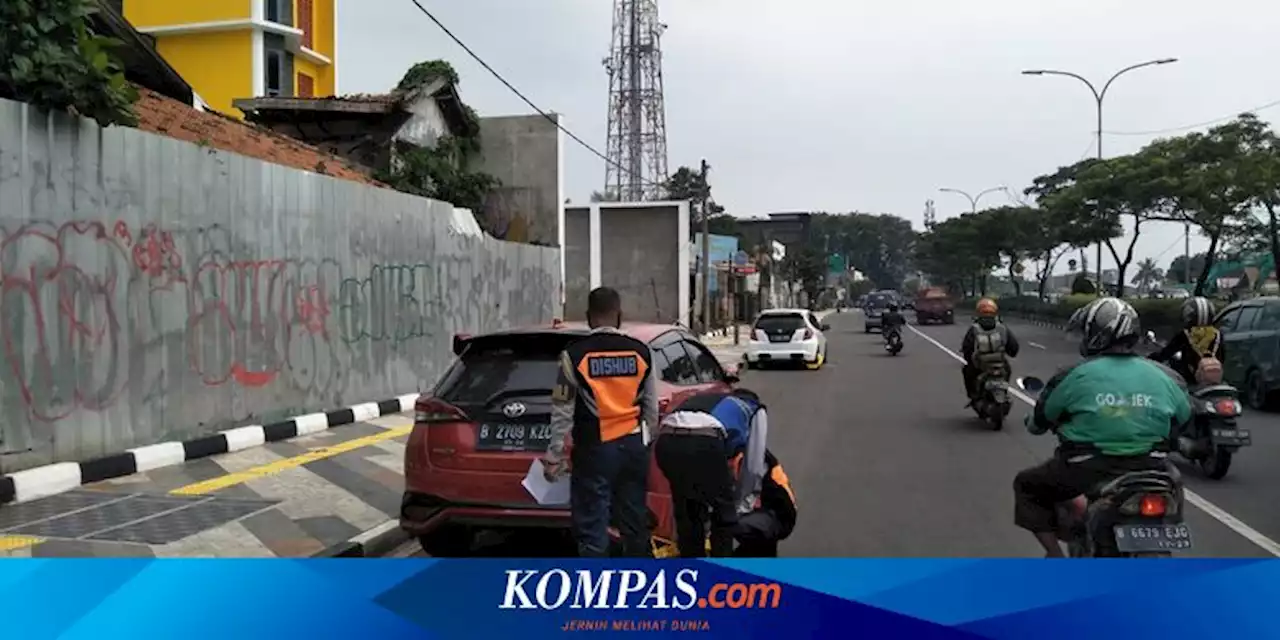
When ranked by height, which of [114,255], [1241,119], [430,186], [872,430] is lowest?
[872,430]

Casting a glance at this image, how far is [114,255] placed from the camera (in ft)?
29.3

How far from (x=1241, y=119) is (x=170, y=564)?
32531 mm

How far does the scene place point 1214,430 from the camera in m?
9.20

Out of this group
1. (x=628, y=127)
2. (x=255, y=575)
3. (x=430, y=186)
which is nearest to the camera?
(x=255, y=575)

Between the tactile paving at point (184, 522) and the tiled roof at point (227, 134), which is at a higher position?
the tiled roof at point (227, 134)

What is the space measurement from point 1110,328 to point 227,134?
13.9 m

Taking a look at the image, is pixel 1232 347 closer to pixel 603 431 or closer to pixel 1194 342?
pixel 1194 342

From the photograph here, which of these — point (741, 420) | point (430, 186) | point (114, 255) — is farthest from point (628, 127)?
point (741, 420)

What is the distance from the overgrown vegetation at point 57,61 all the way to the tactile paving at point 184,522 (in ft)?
10.8

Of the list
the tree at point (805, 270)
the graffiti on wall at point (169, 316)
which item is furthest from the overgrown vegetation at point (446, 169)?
the tree at point (805, 270)

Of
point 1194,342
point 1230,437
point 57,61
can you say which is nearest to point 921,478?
point 1230,437

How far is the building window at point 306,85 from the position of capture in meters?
38.2

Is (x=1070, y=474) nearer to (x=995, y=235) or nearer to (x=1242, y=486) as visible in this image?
(x=1242, y=486)

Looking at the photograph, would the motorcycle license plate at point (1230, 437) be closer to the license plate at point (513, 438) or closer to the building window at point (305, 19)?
the license plate at point (513, 438)
